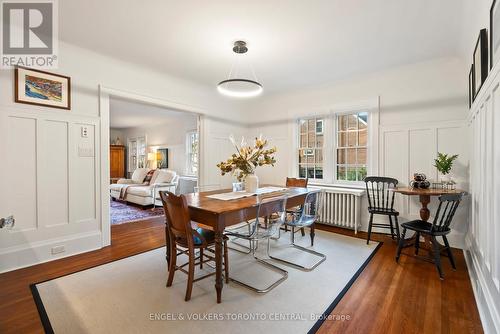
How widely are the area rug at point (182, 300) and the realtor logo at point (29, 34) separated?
242 centimetres

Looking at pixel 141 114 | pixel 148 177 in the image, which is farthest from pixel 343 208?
pixel 141 114

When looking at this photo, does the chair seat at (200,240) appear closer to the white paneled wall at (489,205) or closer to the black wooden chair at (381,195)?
the white paneled wall at (489,205)

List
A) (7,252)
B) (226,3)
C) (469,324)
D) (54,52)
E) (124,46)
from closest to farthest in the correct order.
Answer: (469,324) → (226,3) → (7,252) → (54,52) → (124,46)

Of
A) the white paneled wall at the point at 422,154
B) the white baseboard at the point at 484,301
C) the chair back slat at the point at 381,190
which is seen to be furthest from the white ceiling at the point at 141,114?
the white baseboard at the point at 484,301

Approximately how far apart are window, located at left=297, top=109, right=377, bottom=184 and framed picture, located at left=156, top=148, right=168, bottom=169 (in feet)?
15.2

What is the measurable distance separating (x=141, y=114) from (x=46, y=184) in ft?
14.1

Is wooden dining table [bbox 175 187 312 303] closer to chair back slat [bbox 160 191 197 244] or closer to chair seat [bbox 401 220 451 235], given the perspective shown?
chair back slat [bbox 160 191 197 244]

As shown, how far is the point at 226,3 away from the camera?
2145 millimetres

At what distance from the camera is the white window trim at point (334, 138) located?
382cm

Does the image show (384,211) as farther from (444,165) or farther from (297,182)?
(297,182)

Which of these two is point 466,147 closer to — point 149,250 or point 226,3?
A: point 226,3

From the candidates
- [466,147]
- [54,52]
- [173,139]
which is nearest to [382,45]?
[466,147]

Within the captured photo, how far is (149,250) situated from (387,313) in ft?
8.95

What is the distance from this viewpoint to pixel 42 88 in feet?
8.83
